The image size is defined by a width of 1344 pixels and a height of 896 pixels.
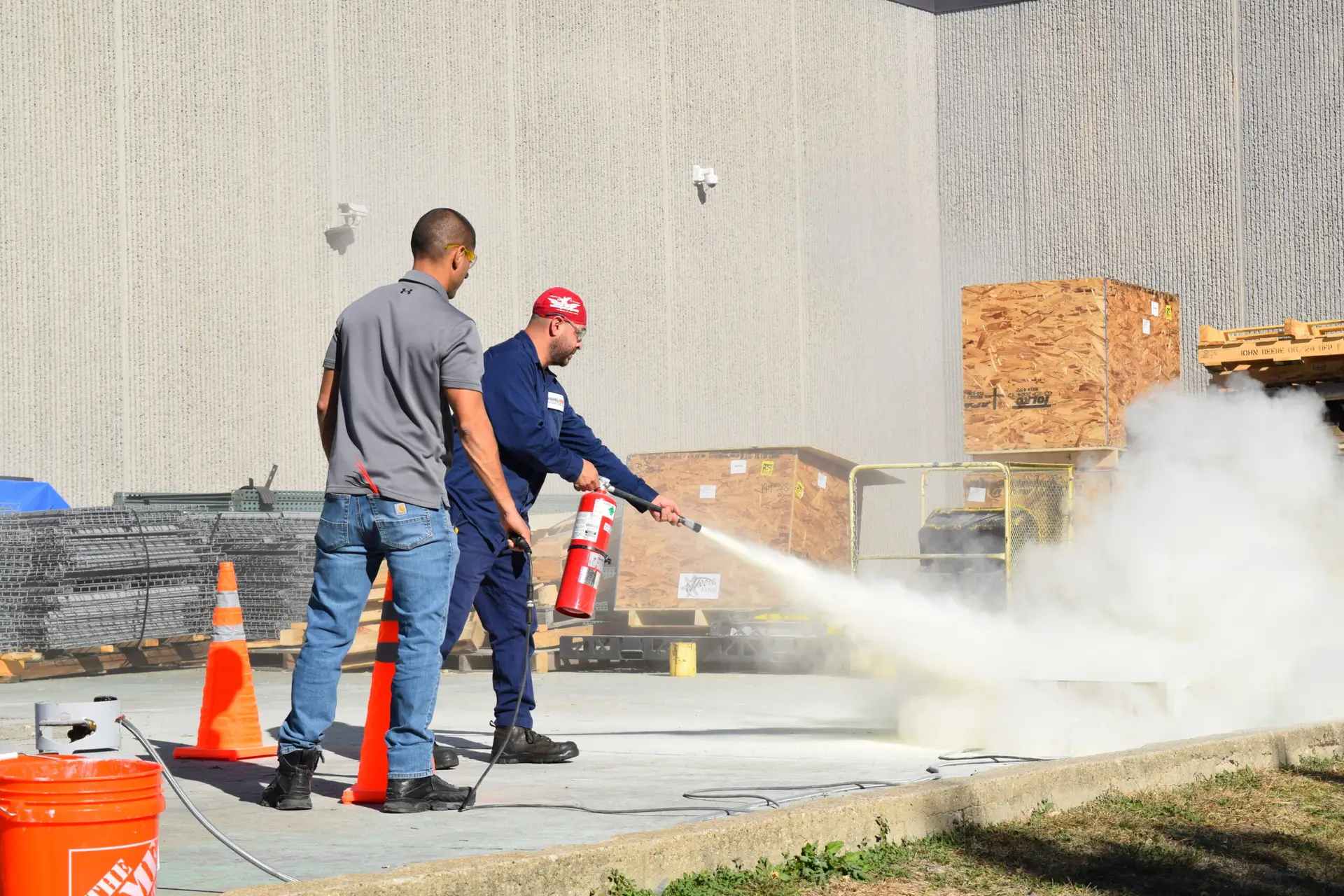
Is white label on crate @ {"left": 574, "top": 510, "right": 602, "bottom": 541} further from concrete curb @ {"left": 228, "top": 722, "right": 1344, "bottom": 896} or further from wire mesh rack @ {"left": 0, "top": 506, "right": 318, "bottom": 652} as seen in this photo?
wire mesh rack @ {"left": 0, "top": 506, "right": 318, "bottom": 652}

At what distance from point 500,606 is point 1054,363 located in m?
10.2

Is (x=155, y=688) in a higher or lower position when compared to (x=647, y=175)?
lower

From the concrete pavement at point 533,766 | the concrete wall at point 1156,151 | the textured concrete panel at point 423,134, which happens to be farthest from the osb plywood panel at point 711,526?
the concrete wall at point 1156,151

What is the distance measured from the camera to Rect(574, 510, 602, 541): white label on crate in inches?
285

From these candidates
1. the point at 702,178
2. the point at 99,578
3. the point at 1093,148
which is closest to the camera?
the point at 99,578

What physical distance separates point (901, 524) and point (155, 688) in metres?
16.6

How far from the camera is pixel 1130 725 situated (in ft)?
26.5

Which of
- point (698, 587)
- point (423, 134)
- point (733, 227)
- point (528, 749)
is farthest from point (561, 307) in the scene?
point (733, 227)

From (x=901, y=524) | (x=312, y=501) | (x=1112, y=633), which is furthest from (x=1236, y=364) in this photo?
(x=901, y=524)

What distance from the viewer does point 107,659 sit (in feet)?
46.1

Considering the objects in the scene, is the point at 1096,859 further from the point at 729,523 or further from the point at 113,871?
the point at 729,523

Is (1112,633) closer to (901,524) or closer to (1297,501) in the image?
(1297,501)

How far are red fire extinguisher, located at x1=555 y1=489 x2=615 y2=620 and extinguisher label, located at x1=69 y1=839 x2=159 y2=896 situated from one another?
3.59 m

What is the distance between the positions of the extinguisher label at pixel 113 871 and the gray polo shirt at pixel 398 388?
2153 millimetres
